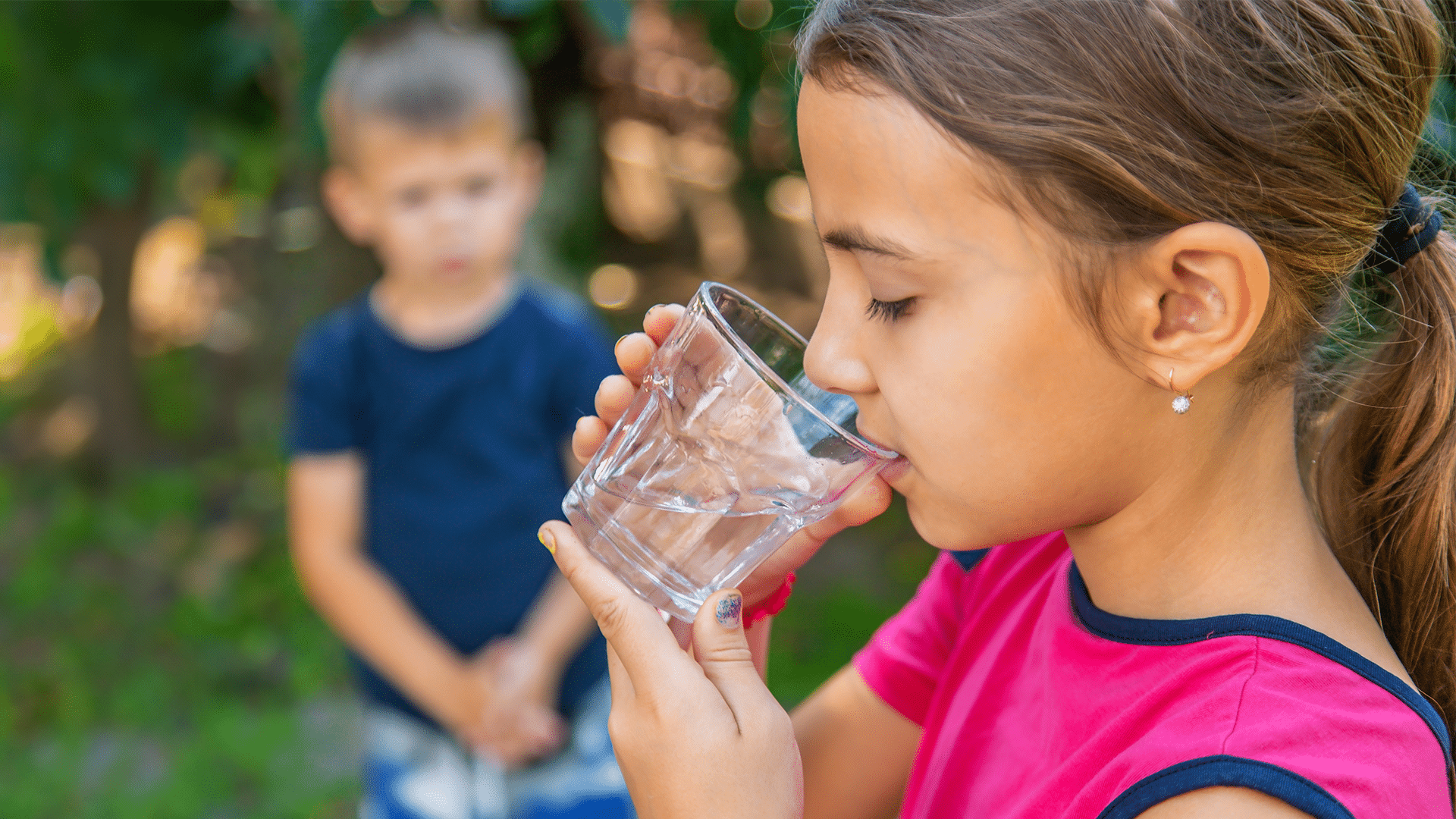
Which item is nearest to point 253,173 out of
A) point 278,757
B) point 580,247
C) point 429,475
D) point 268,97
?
point 268,97

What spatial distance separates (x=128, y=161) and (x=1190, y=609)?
4742 mm

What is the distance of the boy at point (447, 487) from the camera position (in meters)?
2.54

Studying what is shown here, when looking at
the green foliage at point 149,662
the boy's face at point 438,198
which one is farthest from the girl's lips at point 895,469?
the green foliage at point 149,662

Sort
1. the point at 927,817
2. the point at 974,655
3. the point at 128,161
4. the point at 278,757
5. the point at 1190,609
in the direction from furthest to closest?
the point at 128,161
the point at 278,757
the point at 974,655
the point at 927,817
the point at 1190,609

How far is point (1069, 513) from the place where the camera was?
4.20 feet

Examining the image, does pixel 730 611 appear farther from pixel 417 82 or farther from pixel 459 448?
pixel 417 82

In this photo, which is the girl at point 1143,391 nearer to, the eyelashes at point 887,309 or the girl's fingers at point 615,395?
the eyelashes at point 887,309

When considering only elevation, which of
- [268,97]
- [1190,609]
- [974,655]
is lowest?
[268,97]

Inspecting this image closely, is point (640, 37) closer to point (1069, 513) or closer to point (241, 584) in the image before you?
point (241, 584)

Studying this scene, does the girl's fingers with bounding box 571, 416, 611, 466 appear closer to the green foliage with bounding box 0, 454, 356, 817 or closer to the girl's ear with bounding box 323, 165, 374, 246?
the girl's ear with bounding box 323, 165, 374, 246

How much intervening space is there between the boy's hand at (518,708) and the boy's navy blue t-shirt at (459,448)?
11cm

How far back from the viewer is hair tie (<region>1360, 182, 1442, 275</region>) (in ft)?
4.26

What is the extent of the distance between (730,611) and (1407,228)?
875mm

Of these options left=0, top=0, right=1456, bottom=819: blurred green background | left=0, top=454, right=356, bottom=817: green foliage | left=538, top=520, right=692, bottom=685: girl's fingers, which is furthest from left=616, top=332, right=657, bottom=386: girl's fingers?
left=0, top=454, right=356, bottom=817: green foliage
